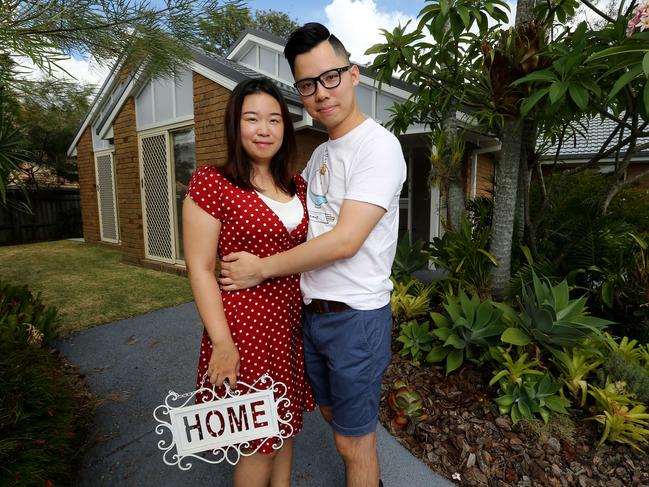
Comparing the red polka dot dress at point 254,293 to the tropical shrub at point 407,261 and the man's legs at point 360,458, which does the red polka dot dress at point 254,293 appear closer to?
the man's legs at point 360,458

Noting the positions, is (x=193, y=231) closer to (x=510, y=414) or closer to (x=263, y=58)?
(x=510, y=414)

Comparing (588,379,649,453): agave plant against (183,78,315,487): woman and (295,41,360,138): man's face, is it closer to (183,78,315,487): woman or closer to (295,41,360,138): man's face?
(183,78,315,487): woman

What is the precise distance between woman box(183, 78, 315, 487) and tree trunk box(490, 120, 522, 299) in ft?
6.77

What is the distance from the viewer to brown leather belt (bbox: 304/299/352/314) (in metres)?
1.35

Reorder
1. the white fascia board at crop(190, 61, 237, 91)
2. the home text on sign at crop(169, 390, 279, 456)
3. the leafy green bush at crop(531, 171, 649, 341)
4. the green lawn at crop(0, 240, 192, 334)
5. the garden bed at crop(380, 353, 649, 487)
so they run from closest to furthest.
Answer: the home text on sign at crop(169, 390, 279, 456) < the garden bed at crop(380, 353, 649, 487) < the leafy green bush at crop(531, 171, 649, 341) < the green lawn at crop(0, 240, 192, 334) < the white fascia board at crop(190, 61, 237, 91)

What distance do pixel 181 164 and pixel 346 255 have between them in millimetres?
6053

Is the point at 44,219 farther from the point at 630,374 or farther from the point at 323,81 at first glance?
the point at 630,374

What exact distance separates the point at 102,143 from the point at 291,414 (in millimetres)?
10865

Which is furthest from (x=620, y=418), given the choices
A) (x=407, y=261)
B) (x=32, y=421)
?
(x=32, y=421)

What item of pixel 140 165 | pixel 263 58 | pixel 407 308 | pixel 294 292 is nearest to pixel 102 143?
pixel 140 165

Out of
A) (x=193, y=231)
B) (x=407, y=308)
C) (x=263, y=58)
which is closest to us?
(x=193, y=231)

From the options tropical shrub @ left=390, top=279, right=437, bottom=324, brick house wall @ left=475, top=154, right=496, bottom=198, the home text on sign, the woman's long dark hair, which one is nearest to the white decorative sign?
the home text on sign

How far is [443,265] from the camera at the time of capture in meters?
3.28

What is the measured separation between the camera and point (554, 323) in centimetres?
203
